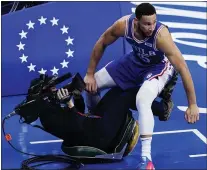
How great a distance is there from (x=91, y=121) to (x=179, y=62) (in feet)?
2.88

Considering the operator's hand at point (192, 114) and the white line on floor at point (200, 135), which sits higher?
the operator's hand at point (192, 114)

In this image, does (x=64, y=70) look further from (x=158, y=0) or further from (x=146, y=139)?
(x=146, y=139)

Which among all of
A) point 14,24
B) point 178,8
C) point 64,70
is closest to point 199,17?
point 178,8

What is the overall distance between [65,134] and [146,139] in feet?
2.18

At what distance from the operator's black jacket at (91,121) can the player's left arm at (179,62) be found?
484mm

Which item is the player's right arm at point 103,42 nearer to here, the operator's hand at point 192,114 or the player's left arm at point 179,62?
the player's left arm at point 179,62

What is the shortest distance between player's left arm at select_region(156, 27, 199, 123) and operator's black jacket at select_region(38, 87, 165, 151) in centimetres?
48

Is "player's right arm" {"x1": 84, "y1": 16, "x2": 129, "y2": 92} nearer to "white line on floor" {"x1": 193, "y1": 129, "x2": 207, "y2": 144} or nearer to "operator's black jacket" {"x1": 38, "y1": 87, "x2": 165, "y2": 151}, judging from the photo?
"operator's black jacket" {"x1": 38, "y1": 87, "x2": 165, "y2": 151}

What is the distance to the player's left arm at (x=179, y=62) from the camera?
386 cm

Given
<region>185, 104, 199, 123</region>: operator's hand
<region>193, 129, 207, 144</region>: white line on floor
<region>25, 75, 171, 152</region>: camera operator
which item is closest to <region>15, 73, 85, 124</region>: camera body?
<region>25, 75, 171, 152</region>: camera operator

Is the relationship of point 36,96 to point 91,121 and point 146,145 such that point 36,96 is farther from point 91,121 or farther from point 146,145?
point 146,145

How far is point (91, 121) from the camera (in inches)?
158

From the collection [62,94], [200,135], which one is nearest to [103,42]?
[62,94]

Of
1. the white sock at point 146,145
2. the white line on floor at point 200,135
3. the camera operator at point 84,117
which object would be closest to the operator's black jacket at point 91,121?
the camera operator at point 84,117
